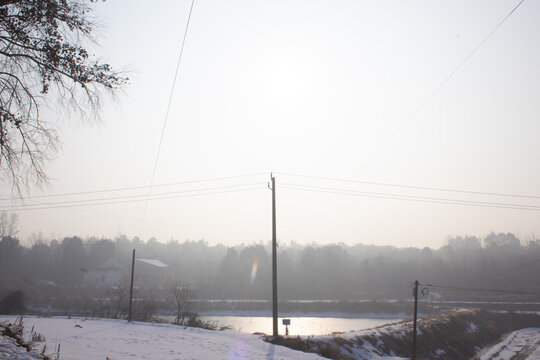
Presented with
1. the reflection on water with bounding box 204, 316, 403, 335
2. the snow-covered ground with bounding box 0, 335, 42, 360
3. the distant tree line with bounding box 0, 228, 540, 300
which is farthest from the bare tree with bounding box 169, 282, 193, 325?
the distant tree line with bounding box 0, 228, 540, 300

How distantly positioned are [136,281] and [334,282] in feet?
157

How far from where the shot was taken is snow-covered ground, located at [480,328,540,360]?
101ft

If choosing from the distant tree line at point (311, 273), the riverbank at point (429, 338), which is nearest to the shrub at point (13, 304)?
the riverbank at point (429, 338)

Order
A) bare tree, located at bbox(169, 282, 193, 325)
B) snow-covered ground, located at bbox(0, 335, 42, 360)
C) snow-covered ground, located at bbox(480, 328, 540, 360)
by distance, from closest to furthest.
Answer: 1. snow-covered ground, located at bbox(0, 335, 42, 360)
2. bare tree, located at bbox(169, 282, 193, 325)
3. snow-covered ground, located at bbox(480, 328, 540, 360)

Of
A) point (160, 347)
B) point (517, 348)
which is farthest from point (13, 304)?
point (517, 348)

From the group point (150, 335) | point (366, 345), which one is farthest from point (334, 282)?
point (150, 335)

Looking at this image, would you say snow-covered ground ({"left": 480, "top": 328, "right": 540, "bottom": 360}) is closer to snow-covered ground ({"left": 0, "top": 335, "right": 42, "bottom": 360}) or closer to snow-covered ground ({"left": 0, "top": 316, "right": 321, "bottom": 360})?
snow-covered ground ({"left": 0, "top": 316, "right": 321, "bottom": 360})

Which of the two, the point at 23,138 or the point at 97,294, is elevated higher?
the point at 23,138

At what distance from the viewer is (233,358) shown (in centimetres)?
1141

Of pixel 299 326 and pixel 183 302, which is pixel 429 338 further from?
pixel 183 302

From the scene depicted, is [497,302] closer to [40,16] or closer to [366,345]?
[366,345]

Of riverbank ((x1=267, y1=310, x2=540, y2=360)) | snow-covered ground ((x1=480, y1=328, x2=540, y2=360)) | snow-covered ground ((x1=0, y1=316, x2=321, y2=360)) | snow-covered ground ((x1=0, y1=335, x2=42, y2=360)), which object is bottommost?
snow-covered ground ((x1=480, y1=328, x2=540, y2=360))

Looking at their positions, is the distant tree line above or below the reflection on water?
above

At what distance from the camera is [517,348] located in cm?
3444
